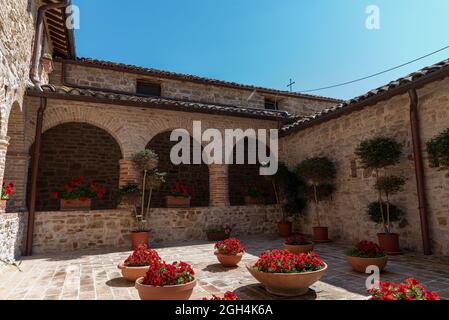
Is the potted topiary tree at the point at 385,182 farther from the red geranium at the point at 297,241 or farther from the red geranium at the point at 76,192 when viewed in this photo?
the red geranium at the point at 76,192

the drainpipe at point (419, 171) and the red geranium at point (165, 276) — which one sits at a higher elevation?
the drainpipe at point (419, 171)

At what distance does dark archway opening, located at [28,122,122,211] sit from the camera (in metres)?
10.6

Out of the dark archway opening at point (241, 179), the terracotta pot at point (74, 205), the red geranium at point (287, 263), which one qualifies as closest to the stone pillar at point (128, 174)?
the terracotta pot at point (74, 205)

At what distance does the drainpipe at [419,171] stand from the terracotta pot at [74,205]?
27.1ft

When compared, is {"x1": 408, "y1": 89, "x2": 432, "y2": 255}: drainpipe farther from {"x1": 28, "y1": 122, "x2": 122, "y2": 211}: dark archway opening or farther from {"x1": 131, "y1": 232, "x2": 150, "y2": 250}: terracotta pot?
{"x1": 28, "y1": 122, "x2": 122, "y2": 211}: dark archway opening

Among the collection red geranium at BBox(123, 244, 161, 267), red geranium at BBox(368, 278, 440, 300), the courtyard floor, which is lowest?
the courtyard floor

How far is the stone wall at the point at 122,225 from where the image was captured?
7980 millimetres

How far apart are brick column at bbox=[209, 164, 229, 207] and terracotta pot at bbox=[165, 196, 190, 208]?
0.97 meters

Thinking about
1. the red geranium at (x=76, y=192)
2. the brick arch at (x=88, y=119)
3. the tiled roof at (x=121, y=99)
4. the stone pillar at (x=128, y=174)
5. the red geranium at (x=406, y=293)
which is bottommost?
the red geranium at (x=406, y=293)

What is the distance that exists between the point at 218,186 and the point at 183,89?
518 centimetres

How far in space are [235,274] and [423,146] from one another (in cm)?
489

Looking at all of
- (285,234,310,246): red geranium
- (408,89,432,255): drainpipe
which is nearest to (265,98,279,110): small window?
(408,89,432,255): drainpipe
